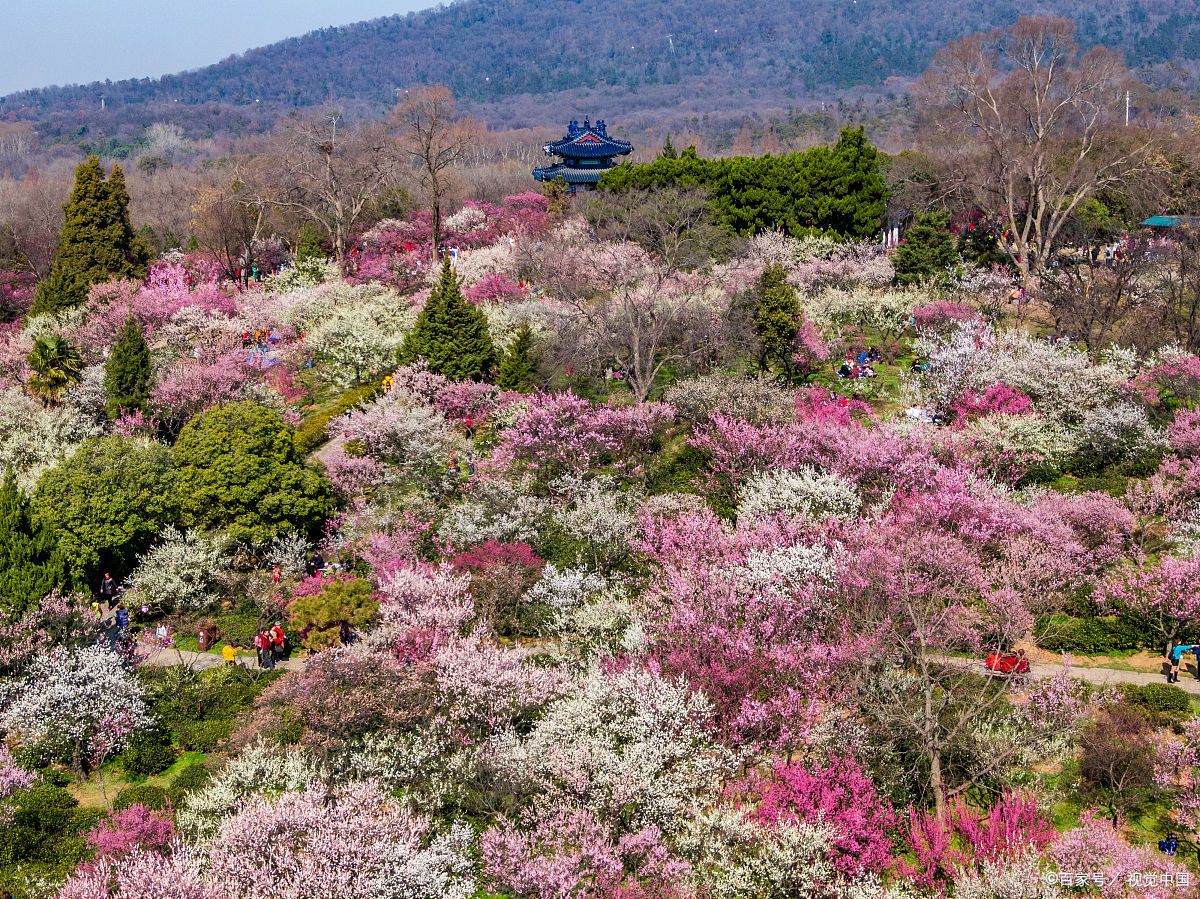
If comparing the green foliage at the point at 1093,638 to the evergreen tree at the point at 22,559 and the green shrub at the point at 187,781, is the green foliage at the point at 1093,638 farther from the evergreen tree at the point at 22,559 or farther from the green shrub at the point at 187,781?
the evergreen tree at the point at 22,559

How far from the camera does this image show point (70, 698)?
2205cm

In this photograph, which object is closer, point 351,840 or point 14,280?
point 351,840

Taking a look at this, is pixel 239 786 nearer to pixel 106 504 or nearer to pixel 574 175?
pixel 106 504

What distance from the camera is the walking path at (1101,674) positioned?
2158cm

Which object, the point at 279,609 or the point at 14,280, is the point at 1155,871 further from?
the point at 14,280

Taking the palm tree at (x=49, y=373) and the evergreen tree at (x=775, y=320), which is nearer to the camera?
the evergreen tree at (x=775, y=320)

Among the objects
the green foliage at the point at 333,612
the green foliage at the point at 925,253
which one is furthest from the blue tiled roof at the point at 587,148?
the green foliage at the point at 333,612

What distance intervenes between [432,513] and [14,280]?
43906 mm

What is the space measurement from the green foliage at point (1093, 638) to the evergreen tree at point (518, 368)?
1771cm

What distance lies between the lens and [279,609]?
26531 mm

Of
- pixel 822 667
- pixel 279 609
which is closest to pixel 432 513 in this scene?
pixel 279 609

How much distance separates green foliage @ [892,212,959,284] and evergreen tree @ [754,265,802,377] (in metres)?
10.00

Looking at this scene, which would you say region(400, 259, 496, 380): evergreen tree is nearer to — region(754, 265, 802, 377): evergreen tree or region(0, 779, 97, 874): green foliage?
region(754, 265, 802, 377): evergreen tree

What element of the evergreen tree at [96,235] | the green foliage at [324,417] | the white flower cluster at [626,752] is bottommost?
the white flower cluster at [626,752]
